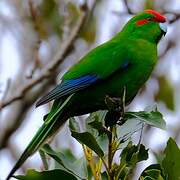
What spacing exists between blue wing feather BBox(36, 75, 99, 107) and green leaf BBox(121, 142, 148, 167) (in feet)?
2.19

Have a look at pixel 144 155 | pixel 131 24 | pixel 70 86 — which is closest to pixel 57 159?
pixel 144 155

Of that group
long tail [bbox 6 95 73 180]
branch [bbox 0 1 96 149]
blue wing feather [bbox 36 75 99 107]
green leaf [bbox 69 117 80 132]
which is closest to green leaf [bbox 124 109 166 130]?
green leaf [bbox 69 117 80 132]

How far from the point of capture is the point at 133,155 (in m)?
2.05

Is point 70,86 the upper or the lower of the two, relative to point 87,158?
upper

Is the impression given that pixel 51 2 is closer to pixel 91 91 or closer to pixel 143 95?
pixel 143 95

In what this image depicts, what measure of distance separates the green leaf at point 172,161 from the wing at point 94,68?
82cm

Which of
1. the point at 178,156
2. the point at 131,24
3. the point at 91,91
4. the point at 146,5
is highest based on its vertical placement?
the point at 146,5

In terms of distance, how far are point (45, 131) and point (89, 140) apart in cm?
47

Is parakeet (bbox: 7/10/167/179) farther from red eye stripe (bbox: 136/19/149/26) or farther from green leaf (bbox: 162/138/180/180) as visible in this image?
green leaf (bbox: 162/138/180/180)

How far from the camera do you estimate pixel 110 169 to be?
80.7 inches

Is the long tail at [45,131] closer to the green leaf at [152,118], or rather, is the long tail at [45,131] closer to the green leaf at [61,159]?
the green leaf at [61,159]

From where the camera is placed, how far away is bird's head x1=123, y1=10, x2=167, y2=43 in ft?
10.3

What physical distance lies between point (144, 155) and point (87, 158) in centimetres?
26

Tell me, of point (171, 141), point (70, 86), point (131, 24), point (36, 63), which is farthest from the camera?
point (36, 63)
